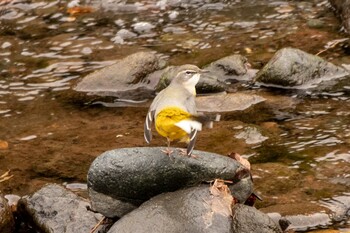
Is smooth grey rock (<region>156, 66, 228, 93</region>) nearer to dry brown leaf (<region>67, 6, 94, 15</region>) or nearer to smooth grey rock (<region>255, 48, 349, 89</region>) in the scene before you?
smooth grey rock (<region>255, 48, 349, 89</region>)

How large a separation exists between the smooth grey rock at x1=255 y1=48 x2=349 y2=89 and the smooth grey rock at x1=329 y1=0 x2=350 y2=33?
5.40 ft

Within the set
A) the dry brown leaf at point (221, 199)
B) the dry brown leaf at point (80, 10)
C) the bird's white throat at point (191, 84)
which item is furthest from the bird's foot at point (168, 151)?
the dry brown leaf at point (80, 10)

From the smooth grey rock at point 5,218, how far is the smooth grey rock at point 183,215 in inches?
41.9

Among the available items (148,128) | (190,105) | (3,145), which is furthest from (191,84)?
(3,145)

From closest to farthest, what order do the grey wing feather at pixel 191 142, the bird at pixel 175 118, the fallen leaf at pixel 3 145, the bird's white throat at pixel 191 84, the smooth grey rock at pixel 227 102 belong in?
the grey wing feather at pixel 191 142 < the bird at pixel 175 118 < the bird's white throat at pixel 191 84 < the fallen leaf at pixel 3 145 < the smooth grey rock at pixel 227 102

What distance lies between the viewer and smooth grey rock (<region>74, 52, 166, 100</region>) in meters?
9.97

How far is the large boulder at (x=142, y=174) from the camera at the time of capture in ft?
19.8

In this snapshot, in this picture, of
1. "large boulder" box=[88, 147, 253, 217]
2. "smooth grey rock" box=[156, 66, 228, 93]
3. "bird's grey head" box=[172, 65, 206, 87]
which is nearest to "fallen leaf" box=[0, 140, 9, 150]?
"smooth grey rock" box=[156, 66, 228, 93]

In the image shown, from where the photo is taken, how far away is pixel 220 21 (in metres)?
12.2

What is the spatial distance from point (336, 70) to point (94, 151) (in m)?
3.40

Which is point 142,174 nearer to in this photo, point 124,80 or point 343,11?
point 124,80

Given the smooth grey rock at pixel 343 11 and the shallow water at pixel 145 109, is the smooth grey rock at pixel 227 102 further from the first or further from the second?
the smooth grey rock at pixel 343 11

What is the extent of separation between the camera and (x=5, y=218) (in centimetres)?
664

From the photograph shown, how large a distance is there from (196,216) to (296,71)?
166 inches
